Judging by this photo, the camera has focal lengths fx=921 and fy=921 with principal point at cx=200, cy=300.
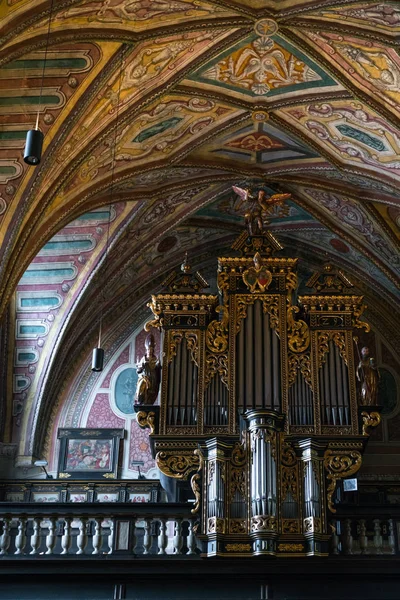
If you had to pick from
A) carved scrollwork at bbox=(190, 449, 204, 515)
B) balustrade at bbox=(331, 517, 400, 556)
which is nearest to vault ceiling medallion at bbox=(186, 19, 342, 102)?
carved scrollwork at bbox=(190, 449, 204, 515)

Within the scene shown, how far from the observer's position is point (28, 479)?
57.1 feet

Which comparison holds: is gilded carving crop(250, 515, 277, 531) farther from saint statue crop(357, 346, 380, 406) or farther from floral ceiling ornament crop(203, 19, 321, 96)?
floral ceiling ornament crop(203, 19, 321, 96)

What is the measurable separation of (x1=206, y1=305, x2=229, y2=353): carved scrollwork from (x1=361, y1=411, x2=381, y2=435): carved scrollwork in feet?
7.99

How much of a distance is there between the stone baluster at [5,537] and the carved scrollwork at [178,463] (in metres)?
2.35

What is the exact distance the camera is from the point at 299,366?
14.5m

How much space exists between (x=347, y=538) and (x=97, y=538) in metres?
3.33

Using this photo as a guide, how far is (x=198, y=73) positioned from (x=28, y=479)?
819 cm

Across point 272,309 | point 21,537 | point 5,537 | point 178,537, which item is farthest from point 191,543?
point 272,309

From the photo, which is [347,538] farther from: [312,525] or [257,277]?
[257,277]

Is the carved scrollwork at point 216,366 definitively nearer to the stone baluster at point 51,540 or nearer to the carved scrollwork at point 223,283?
the carved scrollwork at point 223,283

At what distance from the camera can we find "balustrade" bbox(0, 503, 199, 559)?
12.2 meters

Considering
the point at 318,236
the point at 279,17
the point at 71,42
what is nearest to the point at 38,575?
the point at 71,42

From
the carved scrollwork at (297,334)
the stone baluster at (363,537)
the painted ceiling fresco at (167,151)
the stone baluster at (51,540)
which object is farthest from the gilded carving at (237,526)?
the painted ceiling fresco at (167,151)

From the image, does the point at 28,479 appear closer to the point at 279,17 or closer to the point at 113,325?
the point at 113,325
